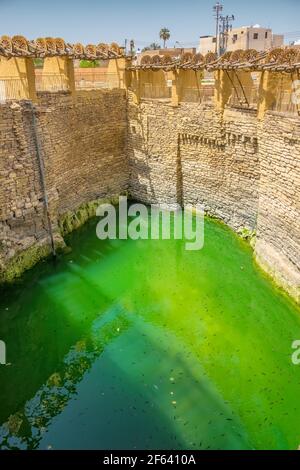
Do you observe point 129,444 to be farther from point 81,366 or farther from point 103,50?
point 103,50

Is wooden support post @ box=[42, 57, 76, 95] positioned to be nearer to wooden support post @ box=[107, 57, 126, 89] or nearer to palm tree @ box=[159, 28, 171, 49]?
wooden support post @ box=[107, 57, 126, 89]

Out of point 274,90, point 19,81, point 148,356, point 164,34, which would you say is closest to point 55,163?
point 19,81

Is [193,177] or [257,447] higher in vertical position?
[193,177]

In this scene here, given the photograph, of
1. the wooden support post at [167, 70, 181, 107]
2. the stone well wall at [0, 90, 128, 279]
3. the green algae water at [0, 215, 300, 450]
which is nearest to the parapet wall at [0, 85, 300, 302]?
the stone well wall at [0, 90, 128, 279]

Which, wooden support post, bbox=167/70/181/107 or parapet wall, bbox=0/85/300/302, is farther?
A: wooden support post, bbox=167/70/181/107

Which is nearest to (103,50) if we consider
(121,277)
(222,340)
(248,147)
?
(248,147)

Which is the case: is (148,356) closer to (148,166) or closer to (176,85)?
(148,166)
